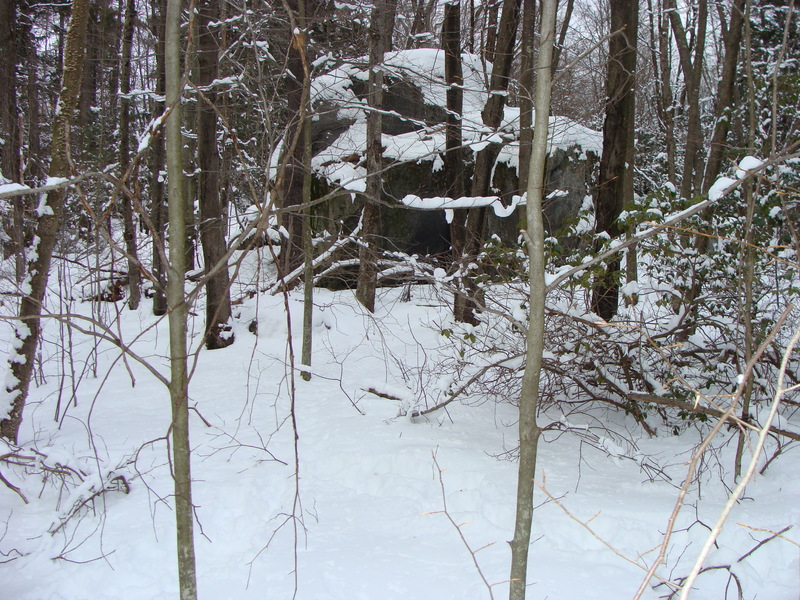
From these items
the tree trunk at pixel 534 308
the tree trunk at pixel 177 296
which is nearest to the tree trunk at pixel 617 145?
the tree trunk at pixel 534 308

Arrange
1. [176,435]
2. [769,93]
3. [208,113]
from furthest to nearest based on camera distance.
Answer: [769,93] → [208,113] → [176,435]

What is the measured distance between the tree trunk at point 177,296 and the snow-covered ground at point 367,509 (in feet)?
2.33

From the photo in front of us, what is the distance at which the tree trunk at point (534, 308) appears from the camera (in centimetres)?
147

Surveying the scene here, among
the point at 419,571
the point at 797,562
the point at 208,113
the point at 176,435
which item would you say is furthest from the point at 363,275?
the point at 176,435

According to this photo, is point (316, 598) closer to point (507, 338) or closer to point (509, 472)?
point (509, 472)

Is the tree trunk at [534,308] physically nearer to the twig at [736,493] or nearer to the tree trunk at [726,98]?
the twig at [736,493]

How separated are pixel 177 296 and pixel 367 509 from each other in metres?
2.87

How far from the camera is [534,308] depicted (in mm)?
1499

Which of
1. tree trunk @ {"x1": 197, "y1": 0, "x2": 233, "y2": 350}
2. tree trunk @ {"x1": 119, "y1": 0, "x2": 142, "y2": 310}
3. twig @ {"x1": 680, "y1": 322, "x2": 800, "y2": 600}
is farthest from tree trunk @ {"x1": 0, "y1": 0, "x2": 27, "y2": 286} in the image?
twig @ {"x1": 680, "y1": 322, "x2": 800, "y2": 600}

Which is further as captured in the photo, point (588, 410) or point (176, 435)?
point (588, 410)

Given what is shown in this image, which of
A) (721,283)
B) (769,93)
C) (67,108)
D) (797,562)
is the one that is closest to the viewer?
(797,562)

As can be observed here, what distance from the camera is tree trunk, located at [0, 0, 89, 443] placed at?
4.20 m

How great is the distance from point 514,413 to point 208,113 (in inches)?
193

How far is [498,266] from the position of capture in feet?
16.3
